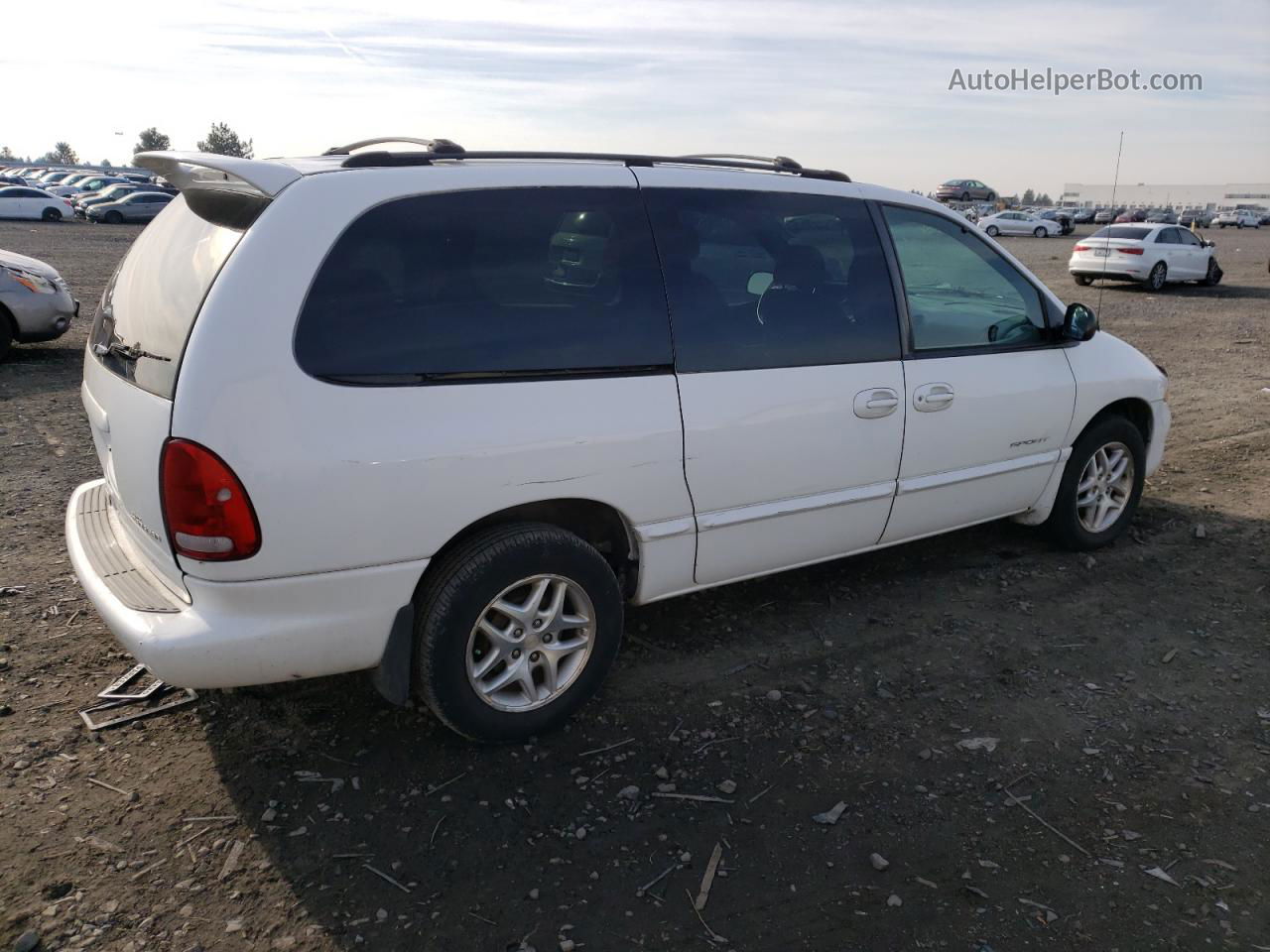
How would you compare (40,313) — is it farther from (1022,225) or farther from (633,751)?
(1022,225)

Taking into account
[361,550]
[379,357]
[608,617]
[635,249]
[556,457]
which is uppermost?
[635,249]

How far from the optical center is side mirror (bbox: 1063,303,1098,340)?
4.80 meters

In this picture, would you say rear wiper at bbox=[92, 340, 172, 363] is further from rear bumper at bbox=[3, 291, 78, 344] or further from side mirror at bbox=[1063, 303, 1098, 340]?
rear bumper at bbox=[3, 291, 78, 344]

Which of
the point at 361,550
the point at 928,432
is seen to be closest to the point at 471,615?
the point at 361,550

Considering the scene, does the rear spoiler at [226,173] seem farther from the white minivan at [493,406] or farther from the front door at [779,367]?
the front door at [779,367]

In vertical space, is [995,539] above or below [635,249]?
below

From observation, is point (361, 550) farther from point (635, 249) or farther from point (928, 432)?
point (928, 432)

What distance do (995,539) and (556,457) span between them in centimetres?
325

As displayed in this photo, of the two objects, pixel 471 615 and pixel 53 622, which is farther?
pixel 53 622

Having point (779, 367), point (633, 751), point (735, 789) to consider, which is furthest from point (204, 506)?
point (779, 367)

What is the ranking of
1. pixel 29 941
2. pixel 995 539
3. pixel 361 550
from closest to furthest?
pixel 29 941 < pixel 361 550 < pixel 995 539

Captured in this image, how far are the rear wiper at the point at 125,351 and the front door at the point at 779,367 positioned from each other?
1.73 meters

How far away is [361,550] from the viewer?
2.99 metres

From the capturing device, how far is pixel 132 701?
3693mm
